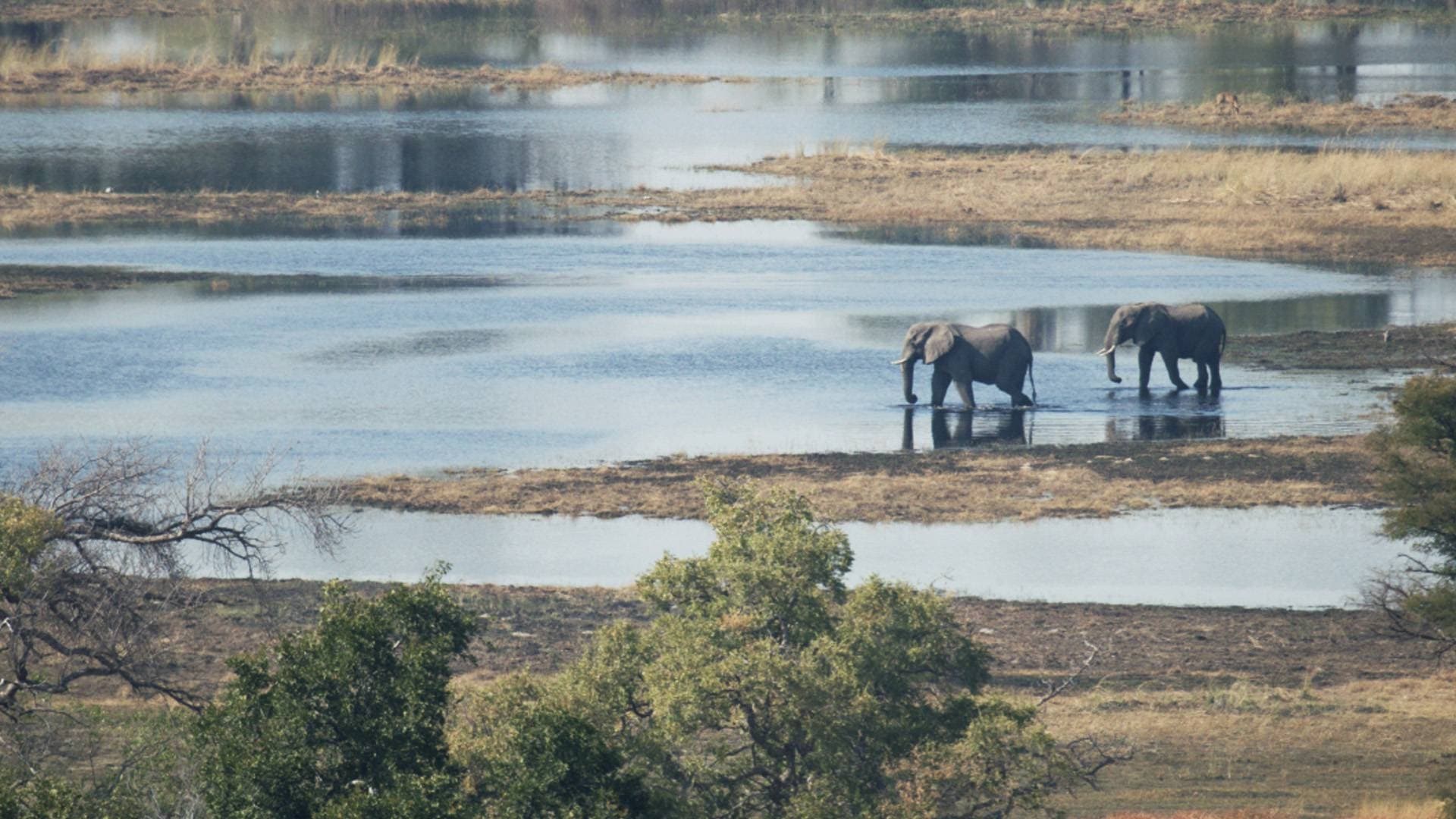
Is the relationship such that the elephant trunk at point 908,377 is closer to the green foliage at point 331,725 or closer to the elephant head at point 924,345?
the elephant head at point 924,345

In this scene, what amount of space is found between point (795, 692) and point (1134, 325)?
28.1 meters

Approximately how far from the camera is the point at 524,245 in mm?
67438

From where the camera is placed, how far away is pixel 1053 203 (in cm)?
7188

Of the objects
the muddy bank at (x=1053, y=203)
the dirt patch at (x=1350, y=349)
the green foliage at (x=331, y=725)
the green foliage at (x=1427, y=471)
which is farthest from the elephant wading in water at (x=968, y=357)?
the green foliage at (x=331, y=725)

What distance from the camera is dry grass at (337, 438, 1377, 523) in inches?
1334

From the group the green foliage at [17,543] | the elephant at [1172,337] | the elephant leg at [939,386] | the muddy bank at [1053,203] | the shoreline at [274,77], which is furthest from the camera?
the shoreline at [274,77]

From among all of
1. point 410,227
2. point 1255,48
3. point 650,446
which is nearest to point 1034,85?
point 1255,48

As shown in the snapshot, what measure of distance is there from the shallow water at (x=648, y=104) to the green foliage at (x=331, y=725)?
66595 mm

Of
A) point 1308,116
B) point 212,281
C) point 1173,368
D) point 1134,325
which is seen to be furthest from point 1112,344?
point 1308,116

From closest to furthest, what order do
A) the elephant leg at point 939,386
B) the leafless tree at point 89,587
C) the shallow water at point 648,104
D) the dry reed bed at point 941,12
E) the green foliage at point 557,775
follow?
the green foliage at point 557,775 → the leafless tree at point 89,587 → the elephant leg at point 939,386 → the shallow water at point 648,104 → the dry reed bed at point 941,12

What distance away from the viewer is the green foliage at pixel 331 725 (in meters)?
13.1

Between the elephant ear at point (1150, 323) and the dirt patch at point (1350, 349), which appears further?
the dirt patch at point (1350, 349)

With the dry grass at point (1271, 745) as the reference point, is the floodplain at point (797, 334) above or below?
above

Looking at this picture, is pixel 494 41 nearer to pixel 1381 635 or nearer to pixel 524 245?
pixel 524 245
